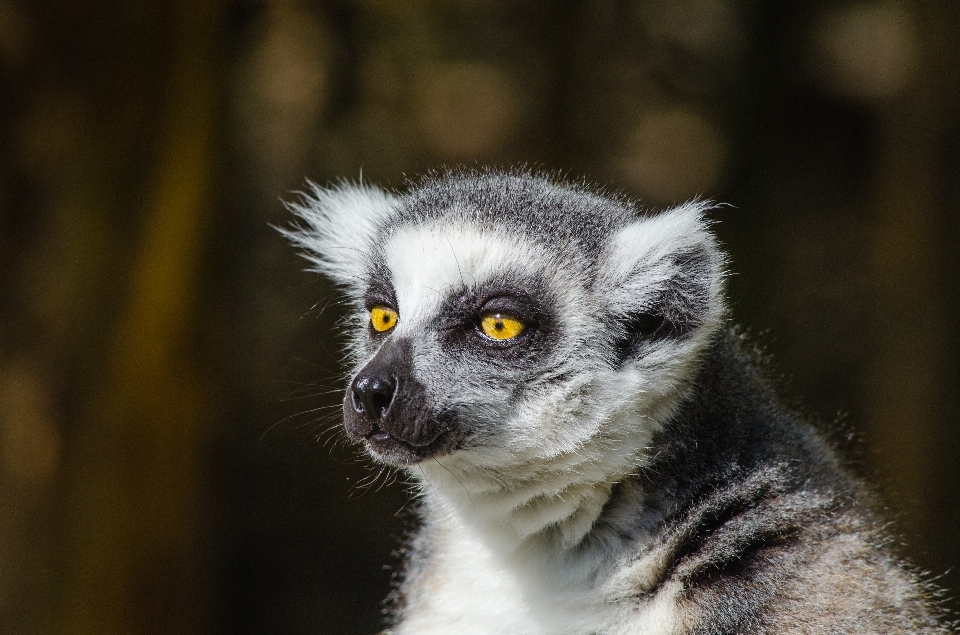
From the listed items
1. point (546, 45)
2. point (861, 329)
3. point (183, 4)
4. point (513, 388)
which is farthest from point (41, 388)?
point (861, 329)

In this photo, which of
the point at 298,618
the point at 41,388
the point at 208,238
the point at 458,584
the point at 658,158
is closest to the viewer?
the point at 458,584

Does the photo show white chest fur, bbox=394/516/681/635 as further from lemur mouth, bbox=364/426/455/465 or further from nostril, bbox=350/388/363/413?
nostril, bbox=350/388/363/413

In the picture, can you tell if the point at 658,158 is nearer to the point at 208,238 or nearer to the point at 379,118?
the point at 379,118

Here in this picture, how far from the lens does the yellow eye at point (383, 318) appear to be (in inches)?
122

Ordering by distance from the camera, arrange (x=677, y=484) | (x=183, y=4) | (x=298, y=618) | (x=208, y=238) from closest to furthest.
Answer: (x=677, y=484), (x=183, y=4), (x=208, y=238), (x=298, y=618)

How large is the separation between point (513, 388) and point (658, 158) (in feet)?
16.0

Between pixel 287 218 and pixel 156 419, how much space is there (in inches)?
77.2

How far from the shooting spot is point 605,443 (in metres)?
2.65

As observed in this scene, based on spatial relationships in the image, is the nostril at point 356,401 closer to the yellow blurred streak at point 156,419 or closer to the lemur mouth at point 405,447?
the lemur mouth at point 405,447

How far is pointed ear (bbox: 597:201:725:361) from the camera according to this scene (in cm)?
275

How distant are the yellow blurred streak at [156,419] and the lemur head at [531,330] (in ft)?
8.48

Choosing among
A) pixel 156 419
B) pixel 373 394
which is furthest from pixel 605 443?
pixel 156 419

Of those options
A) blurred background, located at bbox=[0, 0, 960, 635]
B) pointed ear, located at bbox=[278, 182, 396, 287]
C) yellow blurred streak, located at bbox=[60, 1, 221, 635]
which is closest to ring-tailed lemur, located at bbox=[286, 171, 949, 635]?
pointed ear, located at bbox=[278, 182, 396, 287]

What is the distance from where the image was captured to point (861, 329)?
6.83m
